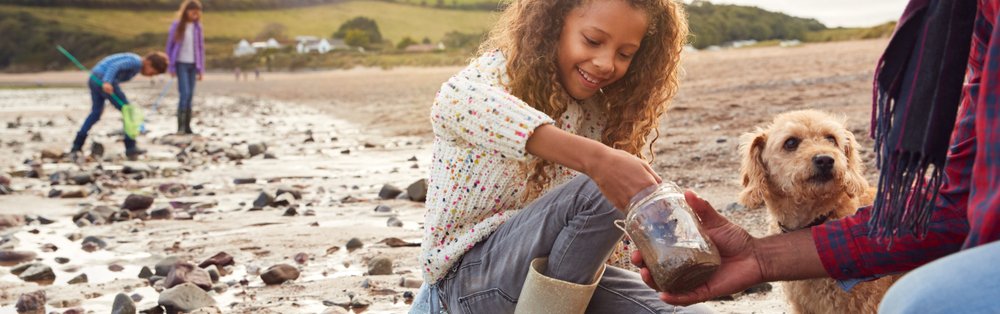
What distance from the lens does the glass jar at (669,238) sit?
261 cm

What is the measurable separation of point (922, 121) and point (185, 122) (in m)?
15.9

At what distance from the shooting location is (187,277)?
4902 mm

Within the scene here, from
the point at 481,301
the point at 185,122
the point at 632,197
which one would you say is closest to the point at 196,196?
the point at 481,301

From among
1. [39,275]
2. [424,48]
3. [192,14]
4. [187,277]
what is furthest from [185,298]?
[424,48]

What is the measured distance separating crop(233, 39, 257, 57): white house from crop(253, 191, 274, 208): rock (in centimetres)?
9100

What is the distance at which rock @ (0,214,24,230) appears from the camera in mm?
7109

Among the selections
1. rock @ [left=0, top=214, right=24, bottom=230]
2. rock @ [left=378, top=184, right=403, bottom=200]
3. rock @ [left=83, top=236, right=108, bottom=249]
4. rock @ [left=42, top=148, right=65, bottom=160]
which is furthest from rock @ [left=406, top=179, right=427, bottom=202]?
rock @ [left=42, top=148, right=65, bottom=160]

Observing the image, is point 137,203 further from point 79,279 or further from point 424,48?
point 424,48

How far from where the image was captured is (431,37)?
94438mm

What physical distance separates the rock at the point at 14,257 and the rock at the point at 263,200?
1970 mm

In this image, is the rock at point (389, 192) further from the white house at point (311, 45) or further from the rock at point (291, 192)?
the white house at point (311, 45)

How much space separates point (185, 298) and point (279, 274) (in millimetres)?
610

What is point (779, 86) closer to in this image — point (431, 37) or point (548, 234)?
point (548, 234)

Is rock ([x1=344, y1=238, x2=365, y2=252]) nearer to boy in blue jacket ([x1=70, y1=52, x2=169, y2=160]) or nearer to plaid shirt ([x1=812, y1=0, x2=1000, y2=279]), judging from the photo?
plaid shirt ([x1=812, y1=0, x2=1000, y2=279])
